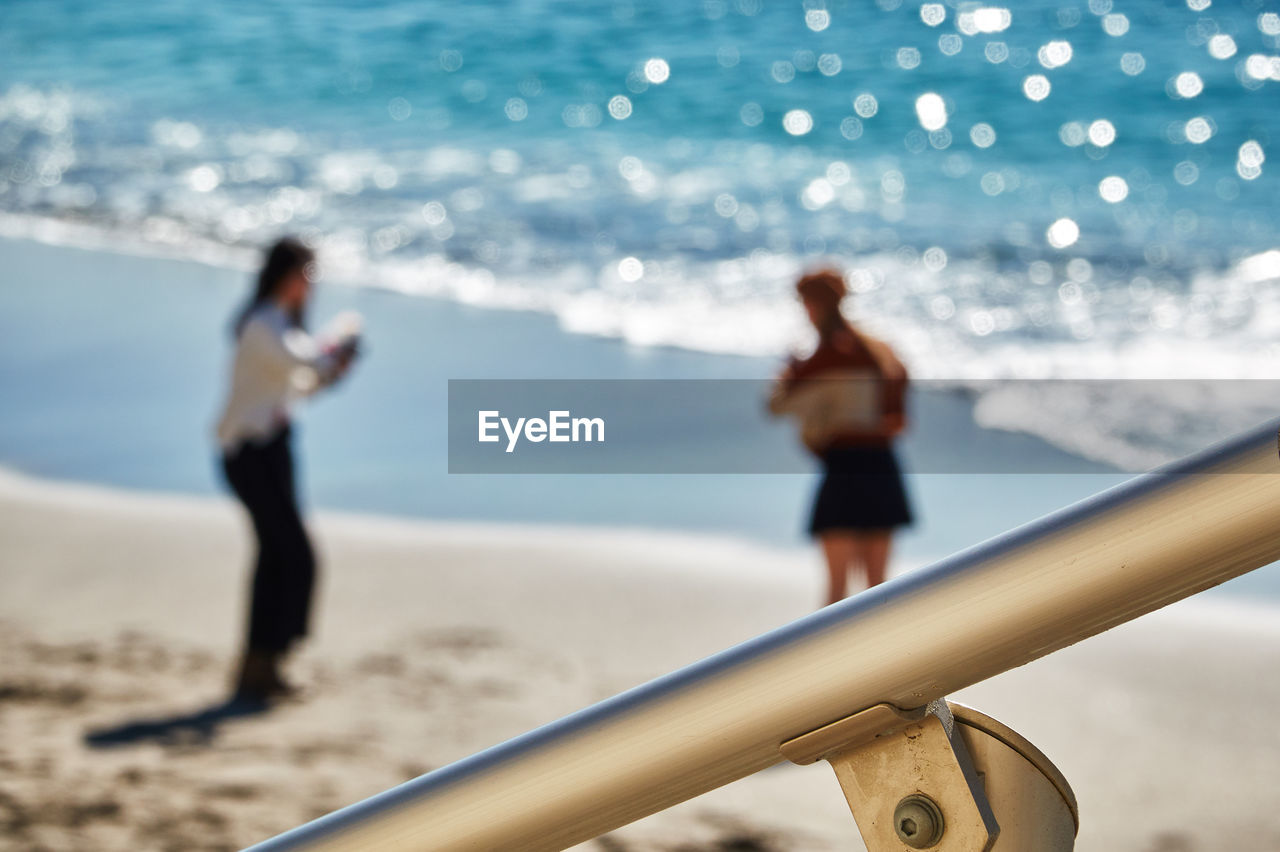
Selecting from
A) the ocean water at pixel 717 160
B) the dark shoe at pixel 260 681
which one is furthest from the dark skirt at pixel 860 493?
the ocean water at pixel 717 160

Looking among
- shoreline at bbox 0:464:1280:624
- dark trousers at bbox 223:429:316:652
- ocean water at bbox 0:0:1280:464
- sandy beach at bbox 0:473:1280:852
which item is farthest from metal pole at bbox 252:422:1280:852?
ocean water at bbox 0:0:1280:464

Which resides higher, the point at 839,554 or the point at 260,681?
the point at 839,554

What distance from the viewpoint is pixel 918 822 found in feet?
2.29

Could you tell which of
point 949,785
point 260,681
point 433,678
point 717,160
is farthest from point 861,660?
point 717,160

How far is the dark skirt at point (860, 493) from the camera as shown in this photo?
485cm

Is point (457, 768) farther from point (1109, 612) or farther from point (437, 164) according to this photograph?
point (437, 164)

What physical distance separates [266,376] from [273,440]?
264mm

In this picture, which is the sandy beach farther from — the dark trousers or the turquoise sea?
the turquoise sea

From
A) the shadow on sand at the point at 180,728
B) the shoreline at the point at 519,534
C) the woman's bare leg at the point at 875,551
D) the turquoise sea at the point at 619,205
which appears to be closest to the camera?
Answer: the shadow on sand at the point at 180,728

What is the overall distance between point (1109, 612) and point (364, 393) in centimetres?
727

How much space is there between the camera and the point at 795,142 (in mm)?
16422

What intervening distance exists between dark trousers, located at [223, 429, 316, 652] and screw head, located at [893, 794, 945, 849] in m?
4.56

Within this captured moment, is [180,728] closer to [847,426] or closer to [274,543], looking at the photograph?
[274,543]

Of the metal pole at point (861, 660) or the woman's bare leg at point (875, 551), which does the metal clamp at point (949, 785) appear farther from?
the woman's bare leg at point (875, 551)
